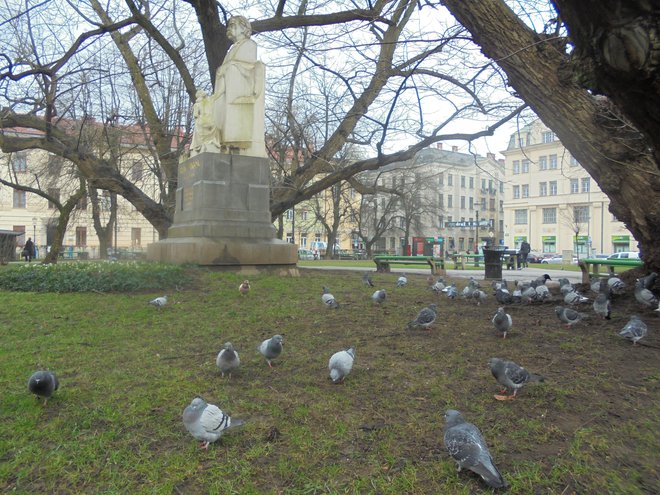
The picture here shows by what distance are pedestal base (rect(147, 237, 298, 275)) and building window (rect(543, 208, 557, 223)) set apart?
6628 cm

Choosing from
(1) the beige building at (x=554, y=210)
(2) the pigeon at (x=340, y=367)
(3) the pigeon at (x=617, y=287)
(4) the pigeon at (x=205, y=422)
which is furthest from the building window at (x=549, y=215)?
(4) the pigeon at (x=205, y=422)

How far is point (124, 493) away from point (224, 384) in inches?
64.3

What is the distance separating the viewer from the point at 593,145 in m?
6.43

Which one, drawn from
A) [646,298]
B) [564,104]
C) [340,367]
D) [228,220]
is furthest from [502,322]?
[228,220]

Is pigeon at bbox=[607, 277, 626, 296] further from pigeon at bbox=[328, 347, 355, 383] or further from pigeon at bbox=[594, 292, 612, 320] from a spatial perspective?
pigeon at bbox=[328, 347, 355, 383]

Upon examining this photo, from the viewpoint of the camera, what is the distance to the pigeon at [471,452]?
8.76 feet

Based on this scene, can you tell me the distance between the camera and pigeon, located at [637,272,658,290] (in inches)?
278

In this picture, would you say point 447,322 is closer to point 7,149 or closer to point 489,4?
point 489,4

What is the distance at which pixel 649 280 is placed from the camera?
23.5 feet

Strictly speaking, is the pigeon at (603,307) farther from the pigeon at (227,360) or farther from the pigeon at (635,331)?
the pigeon at (227,360)

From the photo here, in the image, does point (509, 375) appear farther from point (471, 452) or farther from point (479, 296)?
point (479, 296)

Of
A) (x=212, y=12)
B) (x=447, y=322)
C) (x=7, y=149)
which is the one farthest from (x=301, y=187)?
(x=447, y=322)

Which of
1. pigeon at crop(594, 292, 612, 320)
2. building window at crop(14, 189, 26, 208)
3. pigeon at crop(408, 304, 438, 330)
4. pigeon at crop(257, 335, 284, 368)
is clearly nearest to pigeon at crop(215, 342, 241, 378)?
pigeon at crop(257, 335, 284, 368)

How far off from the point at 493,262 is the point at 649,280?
29.9 ft
